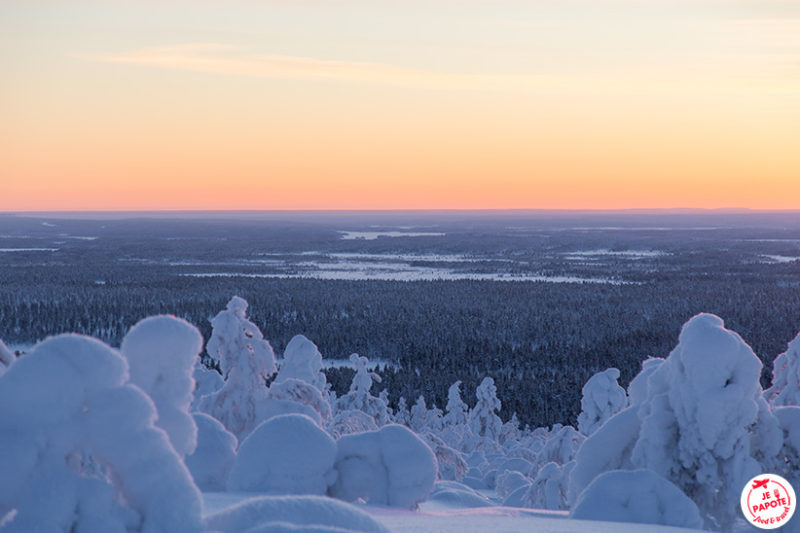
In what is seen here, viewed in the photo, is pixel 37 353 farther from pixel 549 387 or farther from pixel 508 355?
pixel 508 355

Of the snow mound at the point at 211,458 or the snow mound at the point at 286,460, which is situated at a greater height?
the snow mound at the point at 286,460

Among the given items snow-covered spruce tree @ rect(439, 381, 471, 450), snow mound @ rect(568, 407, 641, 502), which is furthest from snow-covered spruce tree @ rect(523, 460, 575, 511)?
snow-covered spruce tree @ rect(439, 381, 471, 450)

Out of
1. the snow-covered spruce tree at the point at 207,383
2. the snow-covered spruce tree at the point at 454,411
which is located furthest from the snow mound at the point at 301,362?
the snow-covered spruce tree at the point at 454,411

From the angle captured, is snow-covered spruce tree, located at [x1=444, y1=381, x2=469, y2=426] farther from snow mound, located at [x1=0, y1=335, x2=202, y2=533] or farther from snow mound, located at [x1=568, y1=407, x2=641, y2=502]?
snow mound, located at [x1=0, y1=335, x2=202, y2=533]

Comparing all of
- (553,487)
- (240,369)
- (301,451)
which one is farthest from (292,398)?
(301,451)

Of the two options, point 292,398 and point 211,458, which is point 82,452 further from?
point 292,398

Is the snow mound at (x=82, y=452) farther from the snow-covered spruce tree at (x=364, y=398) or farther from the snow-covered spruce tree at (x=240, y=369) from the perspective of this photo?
the snow-covered spruce tree at (x=364, y=398)

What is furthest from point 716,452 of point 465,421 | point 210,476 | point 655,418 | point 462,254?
point 462,254
